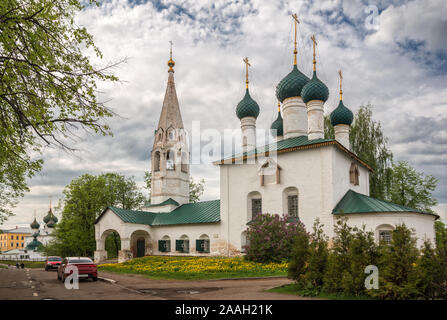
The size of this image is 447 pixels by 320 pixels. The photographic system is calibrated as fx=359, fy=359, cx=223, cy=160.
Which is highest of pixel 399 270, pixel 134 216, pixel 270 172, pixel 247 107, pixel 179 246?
pixel 247 107

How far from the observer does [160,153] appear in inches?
1371

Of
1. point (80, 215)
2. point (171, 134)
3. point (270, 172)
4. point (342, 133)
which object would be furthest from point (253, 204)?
point (80, 215)

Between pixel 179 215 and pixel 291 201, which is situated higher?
pixel 291 201

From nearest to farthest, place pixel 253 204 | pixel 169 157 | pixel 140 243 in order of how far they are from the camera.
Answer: pixel 253 204, pixel 140 243, pixel 169 157

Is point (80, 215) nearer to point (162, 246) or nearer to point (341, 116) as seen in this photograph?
point (162, 246)

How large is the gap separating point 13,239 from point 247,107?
113219 millimetres

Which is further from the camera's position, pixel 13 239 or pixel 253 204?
pixel 13 239

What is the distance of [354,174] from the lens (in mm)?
23938

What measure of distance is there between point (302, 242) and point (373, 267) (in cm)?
259

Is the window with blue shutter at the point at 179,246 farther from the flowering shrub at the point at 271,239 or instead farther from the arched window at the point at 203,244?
the flowering shrub at the point at 271,239

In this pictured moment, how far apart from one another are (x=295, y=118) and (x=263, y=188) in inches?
260

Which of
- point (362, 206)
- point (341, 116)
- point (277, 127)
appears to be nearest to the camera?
point (362, 206)

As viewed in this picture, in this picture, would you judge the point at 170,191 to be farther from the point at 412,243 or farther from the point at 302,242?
the point at 412,243

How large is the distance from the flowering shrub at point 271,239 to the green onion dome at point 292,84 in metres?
11.2
